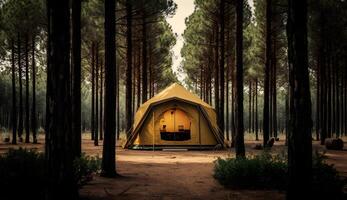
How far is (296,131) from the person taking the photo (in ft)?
16.6

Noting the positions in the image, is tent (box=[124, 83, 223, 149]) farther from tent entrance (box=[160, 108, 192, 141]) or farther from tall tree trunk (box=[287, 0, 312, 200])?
tall tree trunk (box=[287, 0, 312, 200])

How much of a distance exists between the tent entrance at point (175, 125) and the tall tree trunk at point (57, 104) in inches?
550

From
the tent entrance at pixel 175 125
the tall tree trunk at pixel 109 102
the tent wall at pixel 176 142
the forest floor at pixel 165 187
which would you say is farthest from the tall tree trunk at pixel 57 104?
the tent entrance at pixel 175 125

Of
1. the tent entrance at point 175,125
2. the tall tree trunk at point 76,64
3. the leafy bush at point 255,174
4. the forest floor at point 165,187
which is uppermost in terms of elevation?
the tall tree trunk at point 76,64

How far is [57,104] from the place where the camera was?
4867mm

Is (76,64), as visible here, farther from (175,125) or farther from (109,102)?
(175,125)

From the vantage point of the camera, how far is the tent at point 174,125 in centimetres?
1842

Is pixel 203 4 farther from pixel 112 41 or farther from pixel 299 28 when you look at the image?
pixel 299 28

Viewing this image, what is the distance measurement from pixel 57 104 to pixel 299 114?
3.28m

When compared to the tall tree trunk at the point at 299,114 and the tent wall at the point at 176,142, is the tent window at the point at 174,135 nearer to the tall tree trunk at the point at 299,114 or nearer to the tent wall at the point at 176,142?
the tent wall at the point at 176,142

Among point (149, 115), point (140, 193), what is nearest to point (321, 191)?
point (140, 193)

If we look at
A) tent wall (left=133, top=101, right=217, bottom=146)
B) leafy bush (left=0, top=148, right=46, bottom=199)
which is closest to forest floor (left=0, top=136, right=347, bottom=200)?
leafy bush (left=0, top=148, right=46, bottom=199)

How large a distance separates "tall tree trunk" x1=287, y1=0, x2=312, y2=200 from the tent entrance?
1387 cm

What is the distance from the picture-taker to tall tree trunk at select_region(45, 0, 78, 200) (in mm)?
4863
